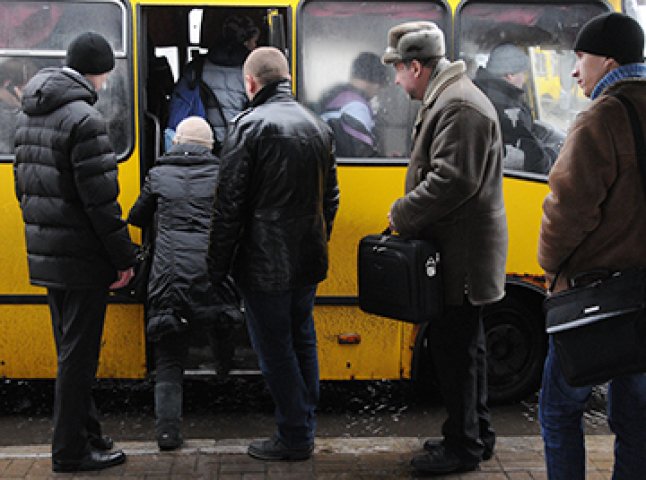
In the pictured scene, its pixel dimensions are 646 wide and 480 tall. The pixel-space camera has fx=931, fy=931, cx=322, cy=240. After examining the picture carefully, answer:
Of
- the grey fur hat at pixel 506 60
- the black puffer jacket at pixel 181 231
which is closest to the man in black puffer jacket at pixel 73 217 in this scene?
the black puffer jacket at pixel 181 231

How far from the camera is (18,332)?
5.41m

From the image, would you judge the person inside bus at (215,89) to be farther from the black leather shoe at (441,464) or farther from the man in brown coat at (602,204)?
the man in brown coat at (602,204)

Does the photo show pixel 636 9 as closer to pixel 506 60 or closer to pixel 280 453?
pixel 506 60

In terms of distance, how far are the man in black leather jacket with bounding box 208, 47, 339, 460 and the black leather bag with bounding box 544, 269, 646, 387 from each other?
1.43 metres

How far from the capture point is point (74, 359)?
4352mm

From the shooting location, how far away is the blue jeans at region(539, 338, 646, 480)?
11.4 feet

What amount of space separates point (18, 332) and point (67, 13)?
6.10 feet

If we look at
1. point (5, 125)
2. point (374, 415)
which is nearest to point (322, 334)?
point (374, 415)

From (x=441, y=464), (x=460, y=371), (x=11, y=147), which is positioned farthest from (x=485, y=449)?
(x=11, y=147)

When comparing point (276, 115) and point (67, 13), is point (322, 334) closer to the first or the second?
point (276, 115)

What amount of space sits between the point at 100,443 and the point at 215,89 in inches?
101

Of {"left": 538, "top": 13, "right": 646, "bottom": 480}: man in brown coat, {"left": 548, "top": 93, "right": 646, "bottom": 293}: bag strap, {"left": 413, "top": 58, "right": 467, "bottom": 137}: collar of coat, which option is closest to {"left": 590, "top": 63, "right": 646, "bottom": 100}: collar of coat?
{"left": 538, "top": 13, "right": 646, "bottom": 480}: man in brown coat

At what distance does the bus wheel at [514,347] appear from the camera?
5.74 m

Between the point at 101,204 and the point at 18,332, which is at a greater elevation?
the point at 101,204
